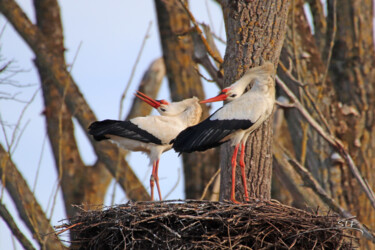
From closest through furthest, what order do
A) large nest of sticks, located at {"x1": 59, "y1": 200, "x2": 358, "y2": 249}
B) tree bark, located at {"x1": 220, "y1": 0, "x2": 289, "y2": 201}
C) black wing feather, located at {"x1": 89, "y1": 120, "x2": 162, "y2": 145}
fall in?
large nest of sticks, located at {"x1": 59, "y1": 200, "x2": 358, "y2": 249} → tree bark, located at {"x1": 220, "y1": 0, "x2": 289, "y2": 201} → black wing feather, located at {"x1": 89, "y1": 120, "x2": 162, "y2": 145}

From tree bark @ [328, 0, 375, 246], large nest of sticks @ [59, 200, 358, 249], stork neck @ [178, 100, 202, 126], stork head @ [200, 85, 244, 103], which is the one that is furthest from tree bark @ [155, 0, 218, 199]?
large nest of sticks @ [59, 200, 358, 249]

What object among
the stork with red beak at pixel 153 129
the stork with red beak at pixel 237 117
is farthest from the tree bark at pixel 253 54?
the stork with red beak at pixel 153 129

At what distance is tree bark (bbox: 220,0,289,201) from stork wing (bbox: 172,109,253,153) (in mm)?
615

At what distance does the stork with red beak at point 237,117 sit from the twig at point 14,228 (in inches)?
91.4

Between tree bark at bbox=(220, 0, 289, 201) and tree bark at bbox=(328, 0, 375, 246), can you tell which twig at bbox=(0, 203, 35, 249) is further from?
tree bark at bbox=(328, 0, 375, 246)

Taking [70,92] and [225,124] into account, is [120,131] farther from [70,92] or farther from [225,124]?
[70,92]

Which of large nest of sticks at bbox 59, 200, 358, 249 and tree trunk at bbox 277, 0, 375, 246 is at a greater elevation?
tree trunk at bbox 277, 0, 375, 246

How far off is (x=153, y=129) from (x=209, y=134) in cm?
123

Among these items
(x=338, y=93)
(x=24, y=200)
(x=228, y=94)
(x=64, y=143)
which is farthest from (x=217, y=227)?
(x=64, y=143)

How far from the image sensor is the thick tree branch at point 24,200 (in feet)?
29.7

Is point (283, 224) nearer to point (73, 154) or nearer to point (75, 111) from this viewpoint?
point (75, 111)

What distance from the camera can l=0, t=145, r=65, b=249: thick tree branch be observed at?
29.7ft

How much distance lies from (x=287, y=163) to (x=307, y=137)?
4.68 ft

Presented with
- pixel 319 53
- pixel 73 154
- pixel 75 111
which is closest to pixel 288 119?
pixel 319 53
